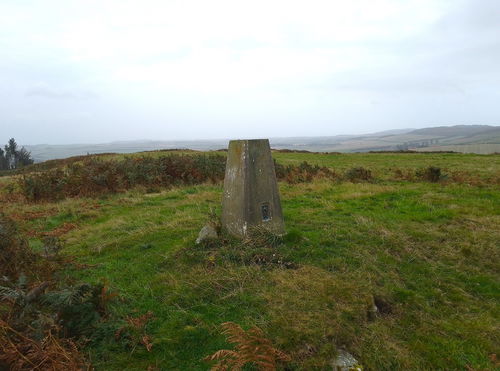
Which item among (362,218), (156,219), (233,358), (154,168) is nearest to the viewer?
(233,358)

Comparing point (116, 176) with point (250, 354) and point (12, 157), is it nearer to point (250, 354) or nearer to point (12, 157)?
point (250, 354)

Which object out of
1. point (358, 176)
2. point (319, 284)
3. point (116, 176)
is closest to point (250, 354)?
point (319, 284)

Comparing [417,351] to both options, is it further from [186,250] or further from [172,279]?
[186,250]

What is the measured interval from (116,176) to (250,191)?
9238 mm

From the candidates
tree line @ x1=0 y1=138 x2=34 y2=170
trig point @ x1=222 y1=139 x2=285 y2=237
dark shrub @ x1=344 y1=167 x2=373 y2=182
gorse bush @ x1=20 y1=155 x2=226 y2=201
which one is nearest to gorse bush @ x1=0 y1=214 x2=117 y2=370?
trig point @ x1=222 y1=139 x2=285 y2=237

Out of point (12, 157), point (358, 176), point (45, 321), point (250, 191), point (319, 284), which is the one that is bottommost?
point (319, 284)

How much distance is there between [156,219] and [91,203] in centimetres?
404

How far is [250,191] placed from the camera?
6.09 meters

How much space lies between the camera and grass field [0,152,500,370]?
3.49 metres

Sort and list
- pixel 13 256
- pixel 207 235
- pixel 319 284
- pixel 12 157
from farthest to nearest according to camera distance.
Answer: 1. pixel 12 157
2. pixel 207 235
3. pixel 13 256
4. pixel 319 284

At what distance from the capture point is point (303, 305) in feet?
13.5

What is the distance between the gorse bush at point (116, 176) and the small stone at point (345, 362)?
11386 mm

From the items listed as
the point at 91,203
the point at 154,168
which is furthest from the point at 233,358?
the point at 154,168

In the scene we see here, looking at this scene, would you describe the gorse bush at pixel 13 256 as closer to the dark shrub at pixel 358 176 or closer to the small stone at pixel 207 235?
the small stone at pixel 207 235
